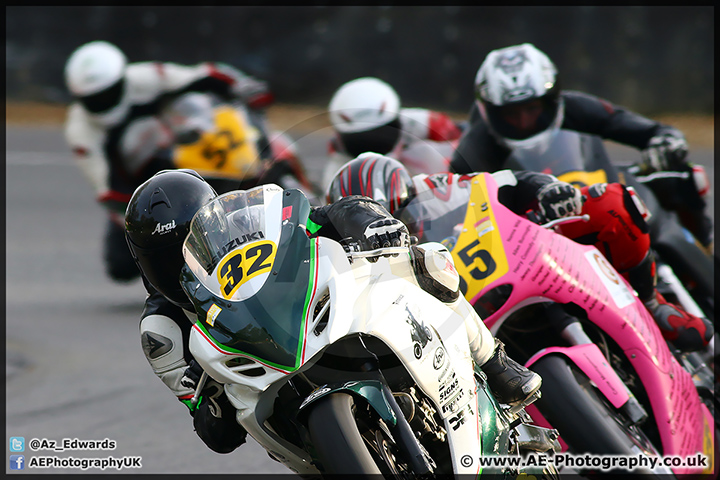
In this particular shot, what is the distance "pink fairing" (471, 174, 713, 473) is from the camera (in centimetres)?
311

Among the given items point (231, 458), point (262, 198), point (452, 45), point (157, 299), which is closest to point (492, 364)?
point (262, 198)

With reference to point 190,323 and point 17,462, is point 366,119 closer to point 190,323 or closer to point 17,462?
point 190,323

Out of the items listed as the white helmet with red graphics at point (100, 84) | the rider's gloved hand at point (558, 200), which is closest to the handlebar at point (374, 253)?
the rider's gloved hand at point (558, 200)

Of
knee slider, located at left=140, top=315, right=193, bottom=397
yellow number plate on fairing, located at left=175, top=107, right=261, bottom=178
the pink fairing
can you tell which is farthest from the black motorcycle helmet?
yellow number plate on fairing, located at left=175, top=107, right=261, bottom=178

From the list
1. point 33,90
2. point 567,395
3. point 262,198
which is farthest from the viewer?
point 33,90

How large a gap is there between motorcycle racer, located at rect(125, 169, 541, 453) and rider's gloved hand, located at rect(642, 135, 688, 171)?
2.31 metres

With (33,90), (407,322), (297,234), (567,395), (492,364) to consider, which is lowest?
(33,90)

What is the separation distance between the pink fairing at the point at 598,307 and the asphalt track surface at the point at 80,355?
88 centimetres

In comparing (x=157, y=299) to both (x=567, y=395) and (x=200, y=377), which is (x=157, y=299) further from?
(x=567, y=395)

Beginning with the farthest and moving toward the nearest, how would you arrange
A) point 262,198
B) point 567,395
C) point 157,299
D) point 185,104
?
1. point 185,104
2. point 157,299
3. point 567,395
4. point 262,198

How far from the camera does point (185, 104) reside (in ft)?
27.3

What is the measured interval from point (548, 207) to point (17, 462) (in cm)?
Result: 284

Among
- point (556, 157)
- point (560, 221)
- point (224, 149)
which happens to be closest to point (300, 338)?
point (560, 221)

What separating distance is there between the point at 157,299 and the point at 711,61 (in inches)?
470
